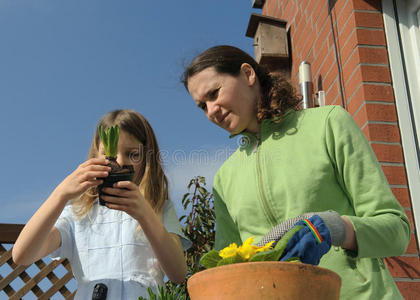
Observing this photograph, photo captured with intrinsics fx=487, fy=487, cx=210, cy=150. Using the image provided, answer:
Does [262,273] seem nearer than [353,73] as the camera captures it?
Yes

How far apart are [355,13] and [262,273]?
2.08 meters

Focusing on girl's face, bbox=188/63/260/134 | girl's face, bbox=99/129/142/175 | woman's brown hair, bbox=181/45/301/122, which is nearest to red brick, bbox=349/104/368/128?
woman's brown hair, bbox=181/45/301/122

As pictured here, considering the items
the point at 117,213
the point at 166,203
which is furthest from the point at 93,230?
the point at 166,203

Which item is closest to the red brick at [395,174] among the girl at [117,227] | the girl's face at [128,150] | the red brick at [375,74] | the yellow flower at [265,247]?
the red brick at [375,74]

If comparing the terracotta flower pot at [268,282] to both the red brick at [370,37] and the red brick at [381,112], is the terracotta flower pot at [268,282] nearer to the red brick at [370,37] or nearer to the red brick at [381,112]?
the red brick at [381,112]

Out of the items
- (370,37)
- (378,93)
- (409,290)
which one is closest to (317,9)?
(370,37)

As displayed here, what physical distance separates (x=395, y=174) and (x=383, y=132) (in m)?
0.21

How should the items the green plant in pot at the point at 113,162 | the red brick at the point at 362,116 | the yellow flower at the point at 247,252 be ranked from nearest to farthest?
the yellow flower at the point at 247,252 → the green plant in pot at the point at 113,162 → the red brick at the point at 362,116

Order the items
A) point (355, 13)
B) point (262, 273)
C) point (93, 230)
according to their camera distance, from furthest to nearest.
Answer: point (355, 13) → point (93, 230) → point (262, 273)

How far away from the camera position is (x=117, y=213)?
2.22 m

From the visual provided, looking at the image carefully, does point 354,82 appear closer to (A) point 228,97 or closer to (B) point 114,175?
(A) point 228,97

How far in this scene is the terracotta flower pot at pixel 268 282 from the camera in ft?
3.04

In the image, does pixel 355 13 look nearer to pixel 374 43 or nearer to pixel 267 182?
pixel 374 43

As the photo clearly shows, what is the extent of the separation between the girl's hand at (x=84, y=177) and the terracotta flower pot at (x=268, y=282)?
Result: 2.70 ft
